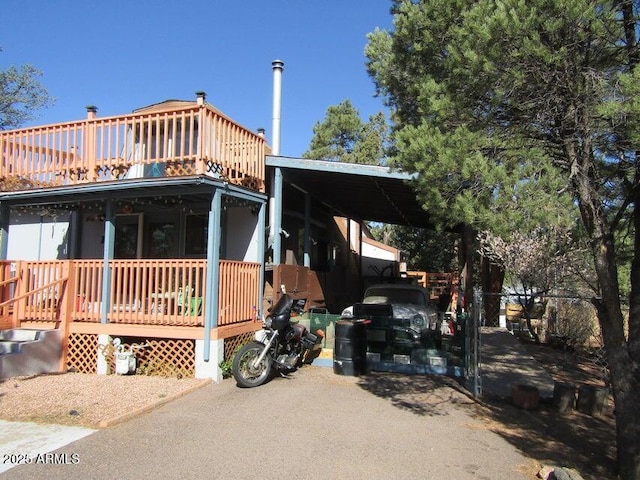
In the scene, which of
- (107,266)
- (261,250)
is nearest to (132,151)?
(107,266)

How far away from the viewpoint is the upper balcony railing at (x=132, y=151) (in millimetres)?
8867

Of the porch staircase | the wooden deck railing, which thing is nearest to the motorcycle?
the wooden deck railing

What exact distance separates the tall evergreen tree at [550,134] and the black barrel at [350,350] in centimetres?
374

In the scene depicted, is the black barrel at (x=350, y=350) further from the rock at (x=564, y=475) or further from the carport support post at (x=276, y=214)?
the rock at (x=564, y=475)

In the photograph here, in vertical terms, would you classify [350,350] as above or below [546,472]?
above

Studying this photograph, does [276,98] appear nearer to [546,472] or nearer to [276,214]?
[276,214]

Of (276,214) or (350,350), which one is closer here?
(350,350)

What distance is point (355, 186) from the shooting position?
1307 cm

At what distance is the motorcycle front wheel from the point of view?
311 inches

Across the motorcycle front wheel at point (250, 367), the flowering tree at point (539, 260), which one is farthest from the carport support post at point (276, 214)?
the flowering tree at point (539, 260)

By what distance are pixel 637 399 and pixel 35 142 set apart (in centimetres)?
1092

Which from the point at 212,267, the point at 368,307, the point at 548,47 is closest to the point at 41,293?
the point at 212,267

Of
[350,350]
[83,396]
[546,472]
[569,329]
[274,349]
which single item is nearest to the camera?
[546,472]

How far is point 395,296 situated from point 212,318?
5747 mm
